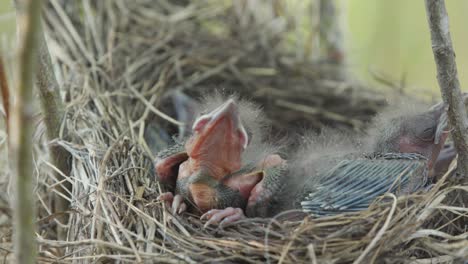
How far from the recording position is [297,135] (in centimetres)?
237

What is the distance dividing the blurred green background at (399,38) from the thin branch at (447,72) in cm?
221

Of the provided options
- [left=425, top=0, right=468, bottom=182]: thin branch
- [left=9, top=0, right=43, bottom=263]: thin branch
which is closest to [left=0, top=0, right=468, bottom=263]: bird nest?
[left=425, top=0, right=468, bottom=182]: thin branch

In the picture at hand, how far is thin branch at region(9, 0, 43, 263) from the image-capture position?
0.78m

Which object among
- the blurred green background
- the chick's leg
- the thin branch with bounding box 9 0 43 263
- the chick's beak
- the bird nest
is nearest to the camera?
the thin branch with bounding box 9 0 43 263

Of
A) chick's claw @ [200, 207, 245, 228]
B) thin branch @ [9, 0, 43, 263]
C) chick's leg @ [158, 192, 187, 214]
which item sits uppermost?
thin branch @ [9, 0, 43, 263]

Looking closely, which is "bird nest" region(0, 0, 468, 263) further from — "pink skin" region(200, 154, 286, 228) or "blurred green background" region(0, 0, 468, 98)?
"blurred green background" region(0, 0, 468, 98)

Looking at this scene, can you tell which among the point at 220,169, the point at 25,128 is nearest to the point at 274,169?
the point at 220,169

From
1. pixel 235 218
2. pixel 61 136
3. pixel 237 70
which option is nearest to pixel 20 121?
pixel 235 218

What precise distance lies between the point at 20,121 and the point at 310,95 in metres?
2.10

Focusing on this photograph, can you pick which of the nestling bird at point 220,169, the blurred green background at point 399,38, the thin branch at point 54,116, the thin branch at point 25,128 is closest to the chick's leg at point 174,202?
the nestling bird at point 220,169

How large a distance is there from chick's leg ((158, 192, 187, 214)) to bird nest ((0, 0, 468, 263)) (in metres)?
0.03

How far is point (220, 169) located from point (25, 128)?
2.81 feet

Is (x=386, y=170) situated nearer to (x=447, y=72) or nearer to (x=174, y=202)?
(x=447, y=72)

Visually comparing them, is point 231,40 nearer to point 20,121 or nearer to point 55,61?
point 55,61
